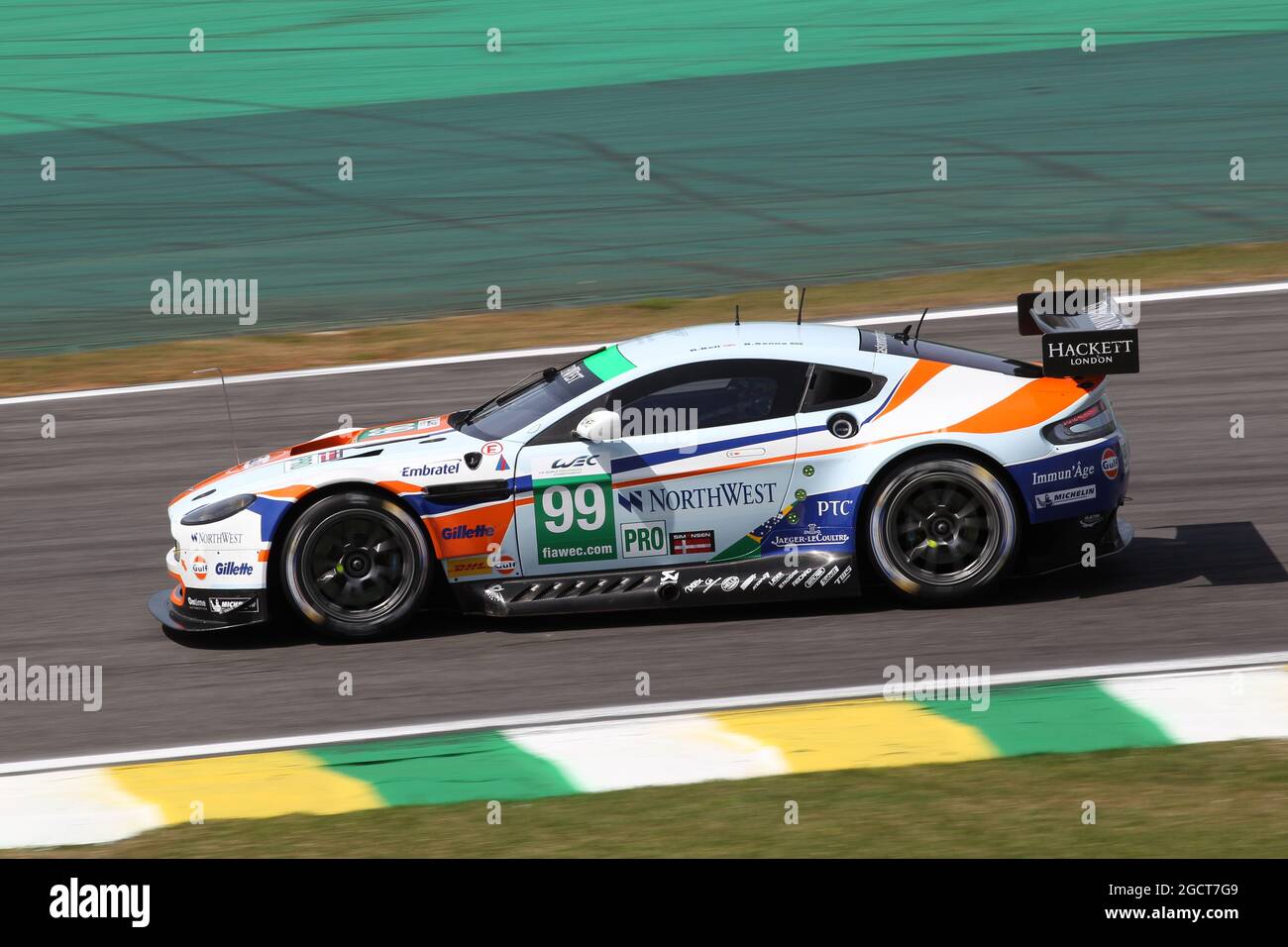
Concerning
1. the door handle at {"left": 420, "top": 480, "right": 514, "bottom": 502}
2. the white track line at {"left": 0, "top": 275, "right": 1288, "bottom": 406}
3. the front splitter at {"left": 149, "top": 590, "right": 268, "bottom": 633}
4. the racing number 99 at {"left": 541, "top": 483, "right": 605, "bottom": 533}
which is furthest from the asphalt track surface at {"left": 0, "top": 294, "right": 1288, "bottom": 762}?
A: the white track line at {"left": 0, "top": 275, "right": 1288, "bottom": 406}

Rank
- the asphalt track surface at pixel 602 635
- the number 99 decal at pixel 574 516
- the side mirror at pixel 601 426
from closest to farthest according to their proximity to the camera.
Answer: the asphalt track surface at pixel 602 635
the side mirror at pixel 601 426
the number 99 decal at pixel 574 516

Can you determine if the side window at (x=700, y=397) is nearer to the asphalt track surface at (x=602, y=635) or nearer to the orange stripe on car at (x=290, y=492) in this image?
the asphalt track surface at (x=602, y=635)

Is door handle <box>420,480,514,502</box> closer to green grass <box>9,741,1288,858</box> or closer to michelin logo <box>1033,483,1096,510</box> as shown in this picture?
green grass <box>9,741,1288,858</box>

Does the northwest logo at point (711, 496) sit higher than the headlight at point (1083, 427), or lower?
lower

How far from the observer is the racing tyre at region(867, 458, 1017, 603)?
820 cm

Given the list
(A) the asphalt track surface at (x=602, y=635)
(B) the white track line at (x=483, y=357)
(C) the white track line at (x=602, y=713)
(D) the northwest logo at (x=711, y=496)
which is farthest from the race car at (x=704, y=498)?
(B) the white track line at (x=483, y=357)

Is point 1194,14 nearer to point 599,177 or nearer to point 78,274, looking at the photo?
point 599,177

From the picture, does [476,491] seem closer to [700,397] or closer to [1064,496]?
[700,397]

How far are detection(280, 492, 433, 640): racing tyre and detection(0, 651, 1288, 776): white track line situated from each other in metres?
1.00

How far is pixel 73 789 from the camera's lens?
7082mm

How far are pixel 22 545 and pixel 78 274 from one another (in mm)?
8725

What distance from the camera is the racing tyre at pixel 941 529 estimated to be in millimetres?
8195

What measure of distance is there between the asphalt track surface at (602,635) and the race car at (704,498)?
0.23 metres

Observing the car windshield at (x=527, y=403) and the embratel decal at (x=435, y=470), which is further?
the car windshield at (x=527, y=403)
